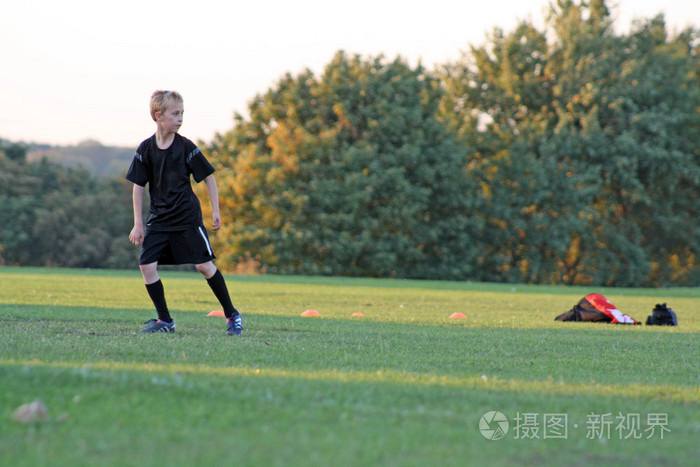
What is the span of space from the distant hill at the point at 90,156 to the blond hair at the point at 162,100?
4716 cm

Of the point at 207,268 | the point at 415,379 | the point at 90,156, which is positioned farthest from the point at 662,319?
the point at 90,156

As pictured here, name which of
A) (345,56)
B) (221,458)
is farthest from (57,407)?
(345,56)

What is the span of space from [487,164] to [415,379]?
2005 inches

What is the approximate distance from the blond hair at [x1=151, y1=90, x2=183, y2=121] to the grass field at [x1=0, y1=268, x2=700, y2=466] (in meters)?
2.19

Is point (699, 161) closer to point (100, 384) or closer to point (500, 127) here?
point (500, 127)

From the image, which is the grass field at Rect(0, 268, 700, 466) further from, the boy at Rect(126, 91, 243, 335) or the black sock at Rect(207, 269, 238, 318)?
the boy at Rect(126, 91, 243, 335)

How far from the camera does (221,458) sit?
16.2 feet

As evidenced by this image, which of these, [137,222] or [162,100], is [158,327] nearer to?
[137,222]

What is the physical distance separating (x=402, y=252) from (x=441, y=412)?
154 feet

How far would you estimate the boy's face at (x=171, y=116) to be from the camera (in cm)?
1069

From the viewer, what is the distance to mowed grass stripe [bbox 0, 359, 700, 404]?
23.9ft

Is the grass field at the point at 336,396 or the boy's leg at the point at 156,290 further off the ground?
the boy's leg at the point at 156,290

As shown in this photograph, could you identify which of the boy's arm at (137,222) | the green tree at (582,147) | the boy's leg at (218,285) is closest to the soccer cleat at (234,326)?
the boy's leg at (218,285)

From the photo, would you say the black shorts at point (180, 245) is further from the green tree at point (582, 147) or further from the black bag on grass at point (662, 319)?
the green tree at point (582, 147)
